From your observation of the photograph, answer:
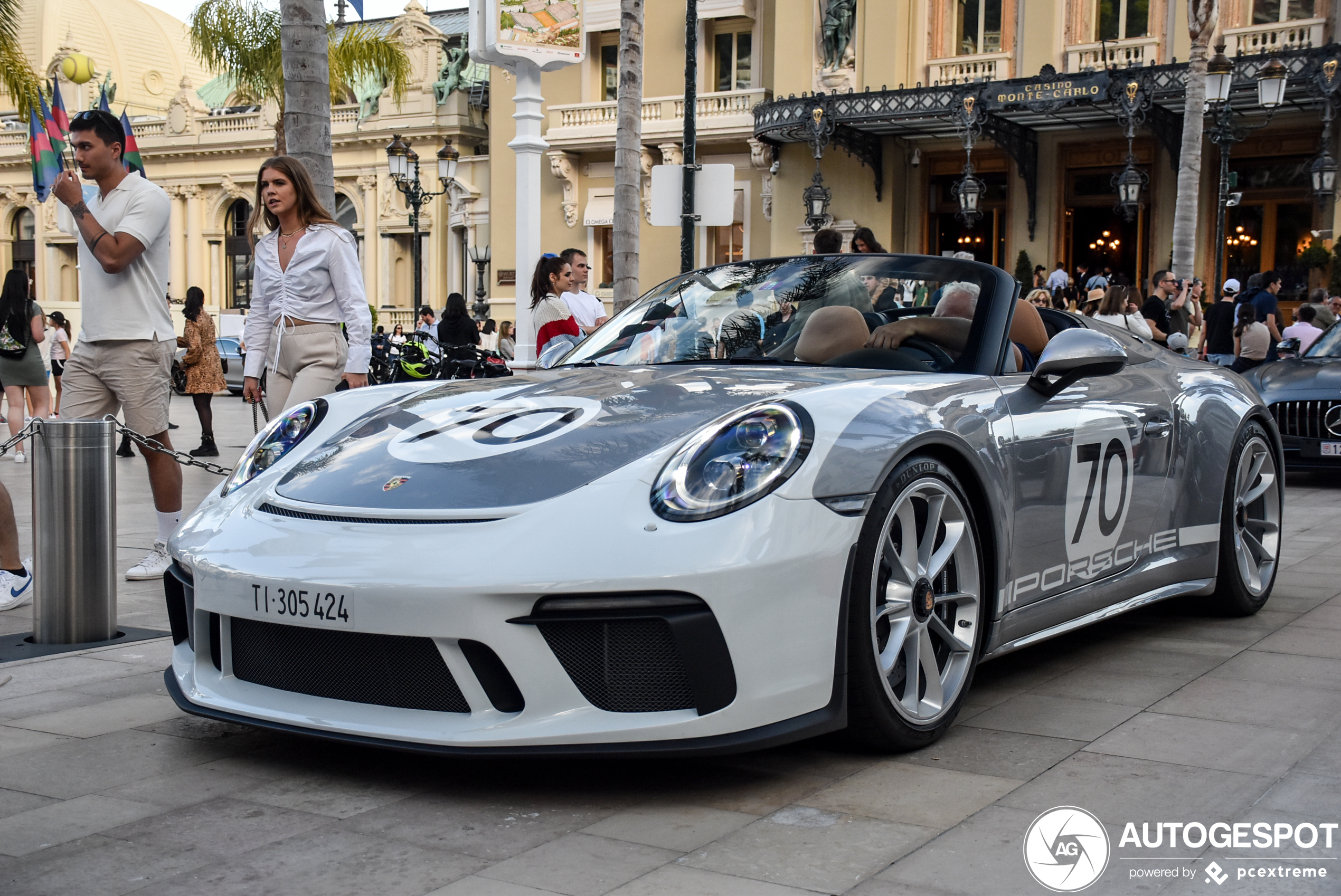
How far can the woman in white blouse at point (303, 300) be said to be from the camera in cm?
589

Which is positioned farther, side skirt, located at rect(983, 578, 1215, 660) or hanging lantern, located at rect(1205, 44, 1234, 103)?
hanging lantern, located at rect(1205, 44, 1234, 103)

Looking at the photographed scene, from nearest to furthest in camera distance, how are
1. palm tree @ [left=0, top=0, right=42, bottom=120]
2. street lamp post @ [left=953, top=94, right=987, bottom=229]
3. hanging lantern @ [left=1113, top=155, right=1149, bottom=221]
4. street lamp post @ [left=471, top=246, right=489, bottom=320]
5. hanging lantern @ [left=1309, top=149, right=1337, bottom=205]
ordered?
palm tree @ [left=0, top=0, right=42, bottom=120], hanging lantern @ [left=1309, top=149, right=1337, bottom=205], hanging lantern @ [left=1113, top=155, right=1149, bottom=221], street lamp post @ [left=953, top=94, right=987, bottom=229], street lamp post @ [left=471, top=246, right=489, bottom=320]

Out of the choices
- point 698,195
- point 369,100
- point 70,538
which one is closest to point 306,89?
point 70,538

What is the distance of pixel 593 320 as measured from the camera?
1033cm

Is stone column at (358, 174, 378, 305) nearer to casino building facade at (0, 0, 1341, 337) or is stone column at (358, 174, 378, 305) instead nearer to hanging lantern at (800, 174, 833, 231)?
casino building facade at (0, 0, 1341, 337)

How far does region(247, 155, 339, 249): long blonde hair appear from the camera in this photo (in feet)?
19.2

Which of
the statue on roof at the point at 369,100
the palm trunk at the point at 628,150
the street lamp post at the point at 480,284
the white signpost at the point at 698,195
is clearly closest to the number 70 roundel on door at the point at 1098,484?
the white signpost at the point at 698,195

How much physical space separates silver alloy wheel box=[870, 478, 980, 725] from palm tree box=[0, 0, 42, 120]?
2117 cm

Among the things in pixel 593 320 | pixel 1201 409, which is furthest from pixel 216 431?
pixel 1201 409

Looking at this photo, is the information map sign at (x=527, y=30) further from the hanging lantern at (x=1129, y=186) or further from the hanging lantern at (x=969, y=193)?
the hanging lantern at (x=969, y=193)

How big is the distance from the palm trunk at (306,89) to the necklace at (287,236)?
2.29 metres

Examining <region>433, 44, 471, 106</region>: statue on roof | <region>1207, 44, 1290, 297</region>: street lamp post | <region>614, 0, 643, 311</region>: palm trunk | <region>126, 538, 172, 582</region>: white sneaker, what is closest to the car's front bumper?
<region>126, 538, 172, 582</region>: white sneaker

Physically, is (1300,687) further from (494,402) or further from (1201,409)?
(494,402)

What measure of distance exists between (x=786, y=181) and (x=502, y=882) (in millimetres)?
30056
